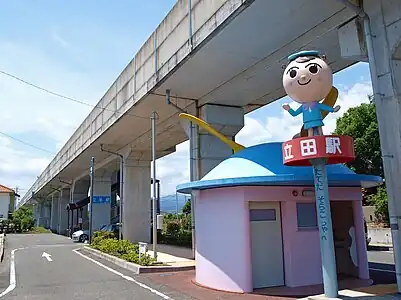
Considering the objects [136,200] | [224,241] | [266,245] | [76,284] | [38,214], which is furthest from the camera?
[38,214]

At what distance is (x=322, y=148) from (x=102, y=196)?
30.5 m

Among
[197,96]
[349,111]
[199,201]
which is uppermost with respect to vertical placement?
[349,111]

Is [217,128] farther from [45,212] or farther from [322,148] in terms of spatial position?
[45,212]

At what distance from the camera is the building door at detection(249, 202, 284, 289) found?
966 centimetres

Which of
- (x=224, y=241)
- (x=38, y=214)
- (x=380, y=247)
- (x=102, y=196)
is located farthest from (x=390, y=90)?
(x=38, y=214)

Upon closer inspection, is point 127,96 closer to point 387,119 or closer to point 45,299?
point 45,299

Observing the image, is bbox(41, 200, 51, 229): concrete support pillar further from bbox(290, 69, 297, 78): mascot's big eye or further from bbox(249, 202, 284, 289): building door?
bbox(290, 69, 297, 78): mascot's big eye

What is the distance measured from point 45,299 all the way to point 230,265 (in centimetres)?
439

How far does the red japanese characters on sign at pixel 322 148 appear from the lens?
7258 millimetres

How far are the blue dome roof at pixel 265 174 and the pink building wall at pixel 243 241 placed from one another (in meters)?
0.29

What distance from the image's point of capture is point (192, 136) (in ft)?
53.9

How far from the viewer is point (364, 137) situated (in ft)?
92.0

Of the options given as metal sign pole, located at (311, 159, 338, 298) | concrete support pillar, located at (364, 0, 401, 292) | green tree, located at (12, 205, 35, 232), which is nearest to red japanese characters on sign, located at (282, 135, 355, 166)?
metal sign pole, located at (311, 159, 338, 298)

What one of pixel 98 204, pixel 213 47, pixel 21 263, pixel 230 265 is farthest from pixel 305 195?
pixel 98 204
